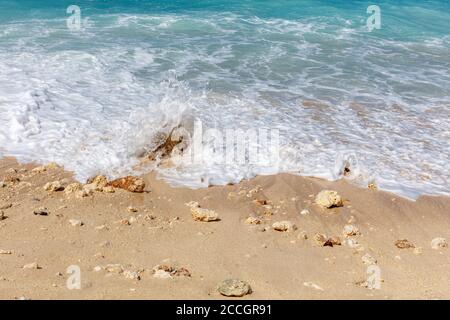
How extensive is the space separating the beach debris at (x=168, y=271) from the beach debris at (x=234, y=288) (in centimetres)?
34

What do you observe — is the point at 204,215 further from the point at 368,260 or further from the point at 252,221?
the point at 368,260

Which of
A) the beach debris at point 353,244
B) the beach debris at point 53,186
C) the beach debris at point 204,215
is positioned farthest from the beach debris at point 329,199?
the beach debris at point 53,186

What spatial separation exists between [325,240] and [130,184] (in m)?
2.12

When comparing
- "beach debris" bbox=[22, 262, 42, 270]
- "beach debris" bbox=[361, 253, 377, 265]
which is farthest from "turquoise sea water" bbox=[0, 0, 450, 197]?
"beach debris" bbox=[22, 262, 42, 270]

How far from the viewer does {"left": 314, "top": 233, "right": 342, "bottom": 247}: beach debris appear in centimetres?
448

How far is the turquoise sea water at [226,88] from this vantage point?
6.19m

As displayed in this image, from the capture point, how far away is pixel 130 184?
5.28 m

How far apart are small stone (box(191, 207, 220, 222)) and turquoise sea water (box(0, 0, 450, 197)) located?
0.74 m

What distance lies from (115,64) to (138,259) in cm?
726

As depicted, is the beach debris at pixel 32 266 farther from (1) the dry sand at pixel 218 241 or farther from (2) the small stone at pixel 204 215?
(2) the small stone at pixel 204 215

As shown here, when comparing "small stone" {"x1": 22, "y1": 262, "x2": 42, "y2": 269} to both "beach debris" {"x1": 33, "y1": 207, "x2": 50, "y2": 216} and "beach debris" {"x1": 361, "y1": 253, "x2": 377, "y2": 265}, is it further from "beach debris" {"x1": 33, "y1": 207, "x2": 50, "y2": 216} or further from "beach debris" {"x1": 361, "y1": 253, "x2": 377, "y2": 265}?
"beach debris" {"x1": 361, "y1": 253, "x2": 377, "y2": 265}

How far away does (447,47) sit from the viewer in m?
14.6

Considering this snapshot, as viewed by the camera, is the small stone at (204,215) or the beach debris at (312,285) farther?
the small stone at (204,215)

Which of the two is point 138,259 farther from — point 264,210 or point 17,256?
point 264,210
